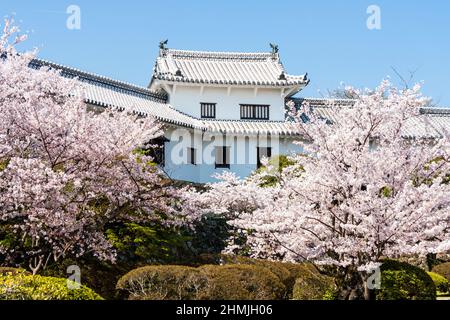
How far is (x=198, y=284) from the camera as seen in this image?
37.8 feet

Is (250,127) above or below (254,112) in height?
below

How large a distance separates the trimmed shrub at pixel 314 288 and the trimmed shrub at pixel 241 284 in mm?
497

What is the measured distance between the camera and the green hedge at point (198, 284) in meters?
11.4

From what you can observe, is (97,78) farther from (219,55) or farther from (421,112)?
(421,112)

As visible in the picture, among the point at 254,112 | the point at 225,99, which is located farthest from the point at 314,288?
the point at 225,99

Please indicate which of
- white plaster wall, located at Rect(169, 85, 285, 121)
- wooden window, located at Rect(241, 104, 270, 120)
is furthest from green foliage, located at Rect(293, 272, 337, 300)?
wooden window, located at Rect(241, 104, 270, 120)

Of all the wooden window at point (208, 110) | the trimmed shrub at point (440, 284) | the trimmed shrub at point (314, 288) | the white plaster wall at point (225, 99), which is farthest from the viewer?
the wooden window at point (208, 110)

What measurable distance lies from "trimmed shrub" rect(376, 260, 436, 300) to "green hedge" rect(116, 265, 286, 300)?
6.92 feet

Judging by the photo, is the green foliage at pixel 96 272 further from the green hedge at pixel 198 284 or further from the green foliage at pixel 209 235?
the green foliage at pixel 209 235

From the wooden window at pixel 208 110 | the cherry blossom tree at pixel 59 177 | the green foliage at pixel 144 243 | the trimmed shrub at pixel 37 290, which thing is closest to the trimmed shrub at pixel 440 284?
the green foliage at pixel 144 243

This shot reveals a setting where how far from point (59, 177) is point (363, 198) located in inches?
228

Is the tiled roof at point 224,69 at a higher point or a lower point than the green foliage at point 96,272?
higher

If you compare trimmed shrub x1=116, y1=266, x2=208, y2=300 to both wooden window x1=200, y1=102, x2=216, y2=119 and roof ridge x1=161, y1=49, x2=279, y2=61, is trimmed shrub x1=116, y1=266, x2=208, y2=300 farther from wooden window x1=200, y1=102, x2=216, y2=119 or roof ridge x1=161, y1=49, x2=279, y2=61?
roof ridge x1=161, y1=49, x2=279, y2=61
